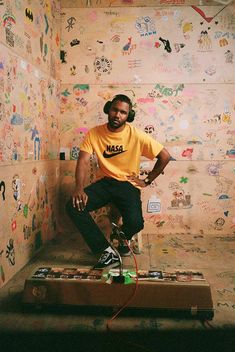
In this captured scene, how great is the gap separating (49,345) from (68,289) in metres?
0.29

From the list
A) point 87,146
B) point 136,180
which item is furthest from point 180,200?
point 87,146

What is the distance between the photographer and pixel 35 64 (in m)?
2.42

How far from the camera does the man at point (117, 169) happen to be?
2342 millimetres

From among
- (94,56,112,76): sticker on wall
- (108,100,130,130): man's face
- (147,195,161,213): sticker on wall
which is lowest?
(147,195,161,213): sticker on wall

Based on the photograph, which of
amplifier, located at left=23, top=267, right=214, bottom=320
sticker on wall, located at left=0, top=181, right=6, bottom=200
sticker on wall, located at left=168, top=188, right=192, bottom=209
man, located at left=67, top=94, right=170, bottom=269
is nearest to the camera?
amplifier, located at left=23, top=267, right=214, bottom=320

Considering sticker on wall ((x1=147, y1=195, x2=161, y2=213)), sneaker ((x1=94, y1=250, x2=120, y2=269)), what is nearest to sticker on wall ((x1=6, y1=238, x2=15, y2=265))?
sneaker ((x1=94, y1=250, x2=120, y2=269))

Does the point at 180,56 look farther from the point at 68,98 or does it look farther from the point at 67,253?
the point at 67,253

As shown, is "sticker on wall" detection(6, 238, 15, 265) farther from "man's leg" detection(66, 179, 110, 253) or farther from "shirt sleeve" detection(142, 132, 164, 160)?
"shirt sleeve" detection(142, 132, 164, 160)

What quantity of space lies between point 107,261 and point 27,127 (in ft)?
3.71

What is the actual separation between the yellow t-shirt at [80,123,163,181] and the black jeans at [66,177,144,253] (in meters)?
0.10

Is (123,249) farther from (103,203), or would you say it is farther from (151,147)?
(151,147)

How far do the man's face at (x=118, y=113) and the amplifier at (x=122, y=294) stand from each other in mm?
1256

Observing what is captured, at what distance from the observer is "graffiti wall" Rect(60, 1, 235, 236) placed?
3047 millimetres

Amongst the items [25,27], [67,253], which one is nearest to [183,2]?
[25,27]
